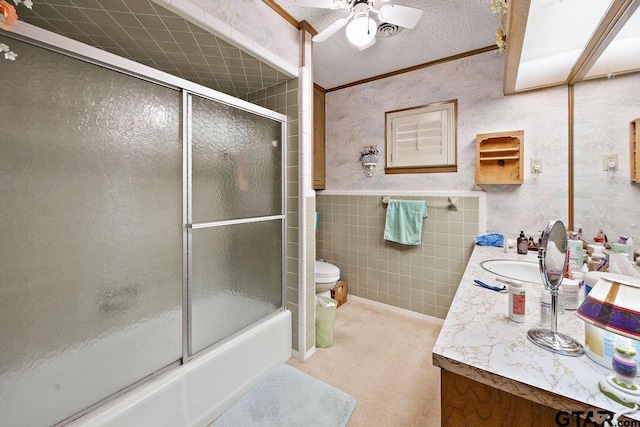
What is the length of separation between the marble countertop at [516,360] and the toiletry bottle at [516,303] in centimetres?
2

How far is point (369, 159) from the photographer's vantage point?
2.62 metres

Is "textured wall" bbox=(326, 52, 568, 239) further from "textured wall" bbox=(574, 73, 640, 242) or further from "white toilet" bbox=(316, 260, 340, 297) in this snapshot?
"white toilet" bbox=(316, 260, 340, 297)

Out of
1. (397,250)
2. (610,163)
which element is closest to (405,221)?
(397,250)

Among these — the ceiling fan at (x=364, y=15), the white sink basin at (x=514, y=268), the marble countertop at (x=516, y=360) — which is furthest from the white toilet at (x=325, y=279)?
the ceiling fan at (x=364, y=15)

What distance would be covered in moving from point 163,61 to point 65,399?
1.65 m

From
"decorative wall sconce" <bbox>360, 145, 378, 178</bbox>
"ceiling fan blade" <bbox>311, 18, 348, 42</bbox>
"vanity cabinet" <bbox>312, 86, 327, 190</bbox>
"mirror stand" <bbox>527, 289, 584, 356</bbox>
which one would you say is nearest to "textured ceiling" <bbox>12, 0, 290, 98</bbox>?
"ceiling fan blade" <bbox>311, 18, 348, 42</bbox>

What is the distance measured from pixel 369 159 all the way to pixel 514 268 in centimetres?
152

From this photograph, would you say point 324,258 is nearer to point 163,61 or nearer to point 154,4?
point 163,61

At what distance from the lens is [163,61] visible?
150 cm

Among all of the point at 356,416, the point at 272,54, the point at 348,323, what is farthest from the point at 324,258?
the point at 272,54

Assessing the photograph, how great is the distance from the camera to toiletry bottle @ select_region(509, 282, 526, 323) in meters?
0.83

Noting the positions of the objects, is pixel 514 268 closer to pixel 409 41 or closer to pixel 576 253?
pixel 576 253

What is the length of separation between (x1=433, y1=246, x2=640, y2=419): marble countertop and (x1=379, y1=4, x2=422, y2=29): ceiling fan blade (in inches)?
57.6

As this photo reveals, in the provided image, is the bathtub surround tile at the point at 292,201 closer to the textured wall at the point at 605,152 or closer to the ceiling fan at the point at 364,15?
the ceiling fan at the point at 364,15
